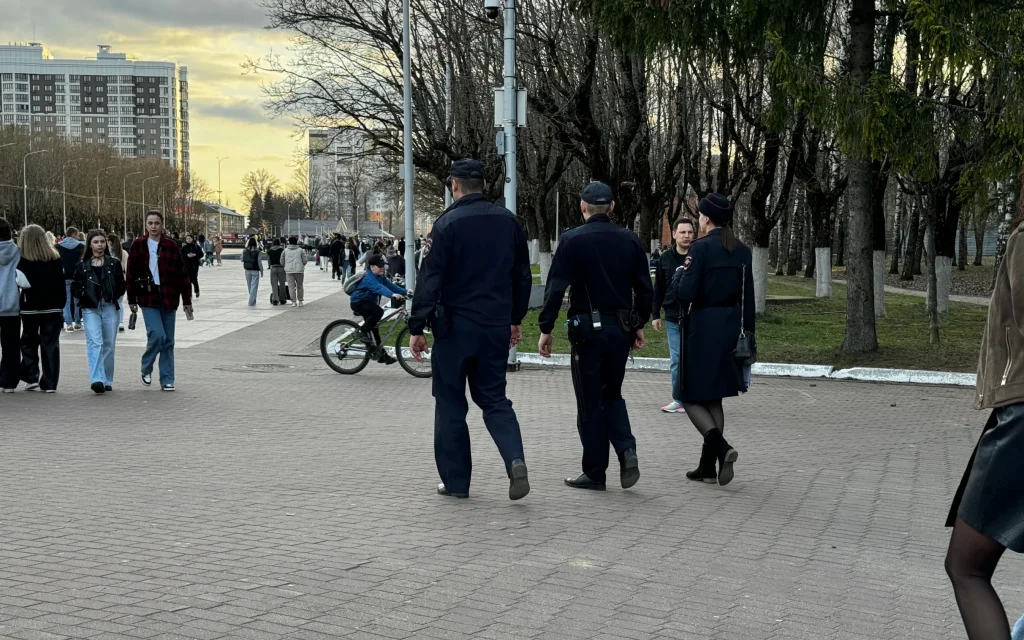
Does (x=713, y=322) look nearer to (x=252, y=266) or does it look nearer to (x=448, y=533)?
(x=448, y=533)

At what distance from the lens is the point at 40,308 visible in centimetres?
1248

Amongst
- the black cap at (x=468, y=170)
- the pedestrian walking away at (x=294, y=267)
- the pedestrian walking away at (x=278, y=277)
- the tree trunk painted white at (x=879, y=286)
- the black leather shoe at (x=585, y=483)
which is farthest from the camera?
the pedestrian walking away at (x=278, y=277)

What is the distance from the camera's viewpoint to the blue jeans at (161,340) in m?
12.6

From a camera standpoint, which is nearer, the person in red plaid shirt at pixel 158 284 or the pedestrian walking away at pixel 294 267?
the person in red plaid shirt at pixel 158 284

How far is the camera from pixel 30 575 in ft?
17.2

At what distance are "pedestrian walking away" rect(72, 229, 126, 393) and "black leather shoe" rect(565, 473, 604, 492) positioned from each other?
684 cm

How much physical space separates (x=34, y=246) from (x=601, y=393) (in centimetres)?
788

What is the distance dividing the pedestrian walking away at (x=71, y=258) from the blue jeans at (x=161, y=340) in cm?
109

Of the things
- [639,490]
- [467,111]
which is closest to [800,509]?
[639,490]

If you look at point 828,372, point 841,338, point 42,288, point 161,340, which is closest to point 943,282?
point 841,338

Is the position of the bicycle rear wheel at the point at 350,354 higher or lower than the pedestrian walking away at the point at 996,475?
lower

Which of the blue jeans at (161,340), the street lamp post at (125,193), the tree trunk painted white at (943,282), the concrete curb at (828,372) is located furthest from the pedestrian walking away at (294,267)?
the street lamp post at (125,193)

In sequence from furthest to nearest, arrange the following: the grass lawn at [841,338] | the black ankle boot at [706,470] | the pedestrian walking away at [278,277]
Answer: the pedestrian walking away at [278,277], the grass lawn at [841,338], the black ankle boot at [706,470]

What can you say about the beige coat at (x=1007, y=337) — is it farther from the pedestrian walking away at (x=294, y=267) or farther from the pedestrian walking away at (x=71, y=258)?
the pedestrian walking away at (x=294, y=267)
